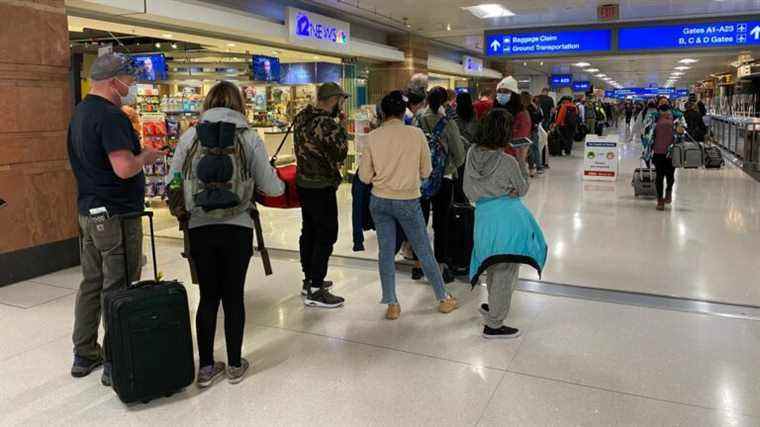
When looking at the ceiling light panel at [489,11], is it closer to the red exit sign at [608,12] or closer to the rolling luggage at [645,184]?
the red exit sign at [608,12]

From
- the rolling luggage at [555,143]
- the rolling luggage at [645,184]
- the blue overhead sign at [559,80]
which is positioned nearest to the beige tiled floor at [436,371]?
the rolling luggage at [645,184]

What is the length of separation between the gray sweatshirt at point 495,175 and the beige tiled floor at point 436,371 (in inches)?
35.1

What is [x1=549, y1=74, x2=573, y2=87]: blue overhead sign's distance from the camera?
29.6 meters

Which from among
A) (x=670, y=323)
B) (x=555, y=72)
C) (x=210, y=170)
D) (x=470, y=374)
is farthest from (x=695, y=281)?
(x=555, y=72)

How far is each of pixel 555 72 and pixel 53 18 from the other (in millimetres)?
25695

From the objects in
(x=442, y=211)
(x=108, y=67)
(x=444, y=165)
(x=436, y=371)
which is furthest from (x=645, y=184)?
(x=108, y=67)

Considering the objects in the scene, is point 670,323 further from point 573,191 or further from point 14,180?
point 573,191

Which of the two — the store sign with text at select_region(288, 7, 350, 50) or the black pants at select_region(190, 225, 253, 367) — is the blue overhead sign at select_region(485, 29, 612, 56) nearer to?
the store sign with text at select_region(288, 7, 350, 50)

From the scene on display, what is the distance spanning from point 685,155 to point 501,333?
18.2 feet

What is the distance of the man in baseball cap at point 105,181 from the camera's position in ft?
9.75

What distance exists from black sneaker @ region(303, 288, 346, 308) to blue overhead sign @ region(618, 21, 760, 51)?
28.8ft

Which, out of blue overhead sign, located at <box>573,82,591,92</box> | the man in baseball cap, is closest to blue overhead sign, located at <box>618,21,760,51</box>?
the man in baseball cap

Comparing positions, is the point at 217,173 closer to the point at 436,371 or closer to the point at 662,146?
the point at 436,371

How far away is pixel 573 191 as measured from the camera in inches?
385
